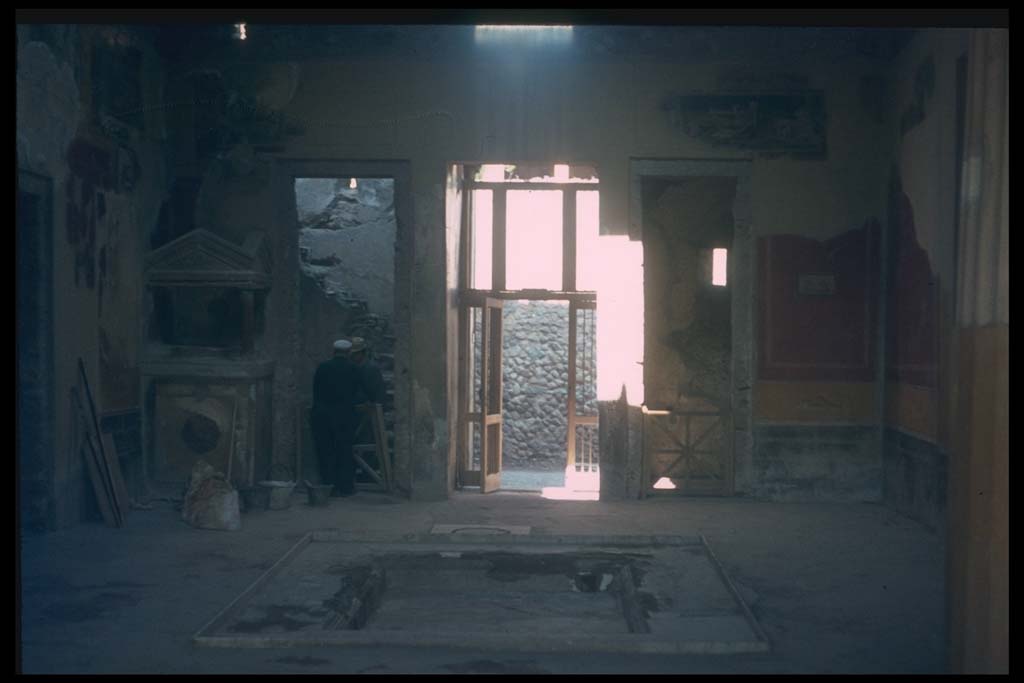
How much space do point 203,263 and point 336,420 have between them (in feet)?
6.01

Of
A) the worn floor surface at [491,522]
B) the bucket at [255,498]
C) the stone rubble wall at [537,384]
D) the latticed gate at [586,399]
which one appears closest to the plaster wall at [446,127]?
the bucket at [255,498]

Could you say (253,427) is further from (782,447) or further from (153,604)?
(782,447)

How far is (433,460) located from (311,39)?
3965mm

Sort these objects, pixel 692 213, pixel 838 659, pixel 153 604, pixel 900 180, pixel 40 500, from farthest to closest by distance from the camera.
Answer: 1. pixel 692 213
2. pixel 900 180
3. pixel 40 500
4. pixel 153 604
5. pixel 838 659

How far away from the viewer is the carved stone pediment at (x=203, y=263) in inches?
383

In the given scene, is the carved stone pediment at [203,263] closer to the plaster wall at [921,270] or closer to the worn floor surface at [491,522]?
the worn floor surface at [491,522]

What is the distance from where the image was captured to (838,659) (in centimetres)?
503

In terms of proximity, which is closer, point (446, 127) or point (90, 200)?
point (90, 200)

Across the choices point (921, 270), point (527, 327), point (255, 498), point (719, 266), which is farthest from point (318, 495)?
point (527, 327)

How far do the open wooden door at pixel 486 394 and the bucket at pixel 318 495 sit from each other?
5.91 ft

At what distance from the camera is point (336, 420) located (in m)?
10.1

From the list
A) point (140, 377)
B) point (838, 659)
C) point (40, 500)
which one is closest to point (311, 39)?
point (140, 377)

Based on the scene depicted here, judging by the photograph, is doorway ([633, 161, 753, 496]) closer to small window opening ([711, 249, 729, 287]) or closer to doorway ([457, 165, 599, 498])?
small window opening ([711, 249, 729, 287])

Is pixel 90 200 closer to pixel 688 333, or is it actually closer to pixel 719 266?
pixel 688 333
